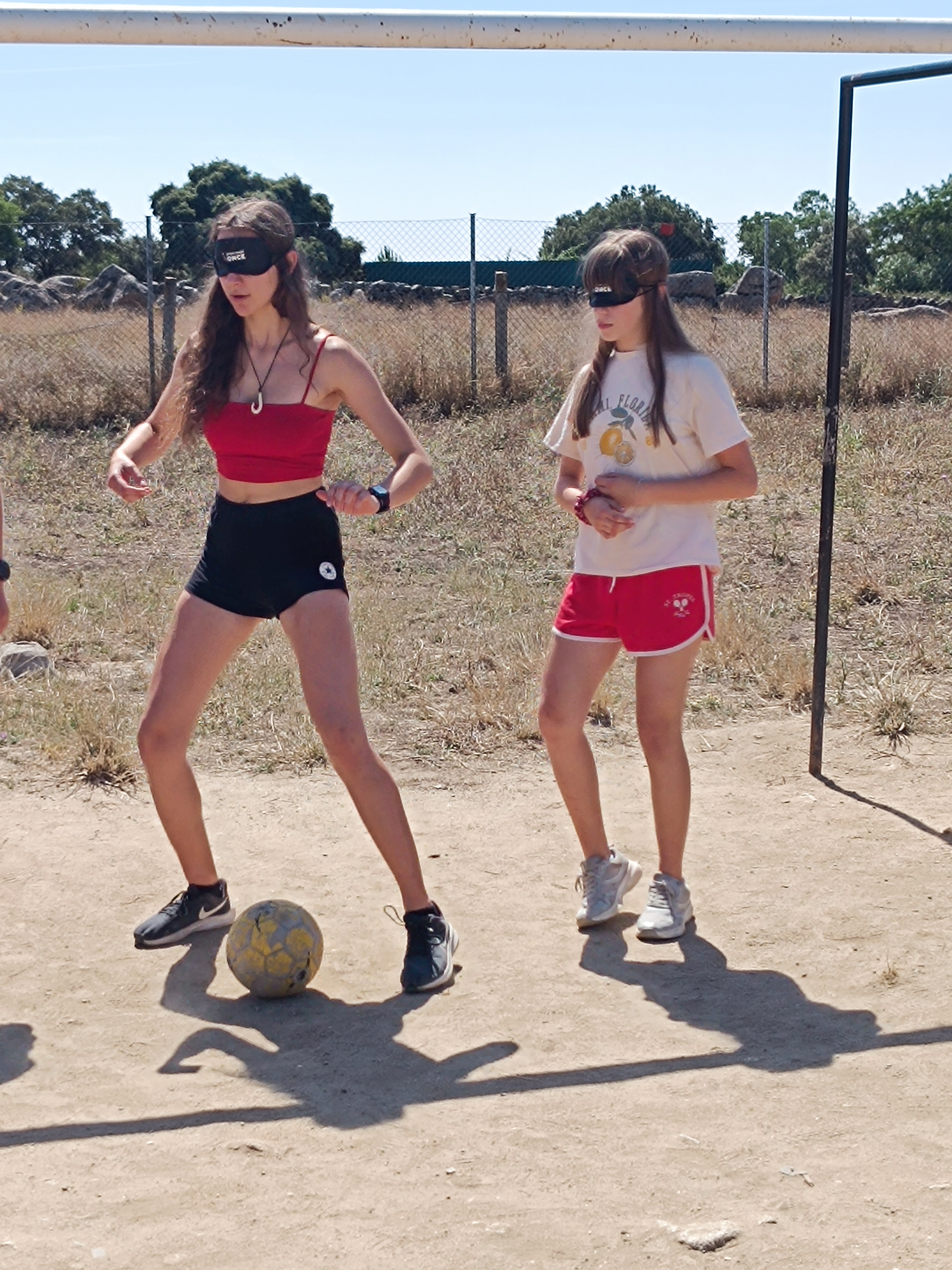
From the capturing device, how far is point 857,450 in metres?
12.5

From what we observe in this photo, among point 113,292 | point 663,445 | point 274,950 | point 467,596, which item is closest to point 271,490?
point 663,445

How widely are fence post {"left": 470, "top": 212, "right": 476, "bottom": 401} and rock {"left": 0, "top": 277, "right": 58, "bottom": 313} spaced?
10097 mm

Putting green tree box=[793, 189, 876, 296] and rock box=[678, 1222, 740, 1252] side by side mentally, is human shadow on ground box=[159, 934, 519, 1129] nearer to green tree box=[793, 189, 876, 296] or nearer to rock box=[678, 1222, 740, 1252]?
rock box=[678, 1222, 740, 1252]

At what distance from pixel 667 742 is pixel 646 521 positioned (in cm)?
66

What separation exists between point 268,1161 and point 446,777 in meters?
2.77

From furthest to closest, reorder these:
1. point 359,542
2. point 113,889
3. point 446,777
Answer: point 359,542
point 446,777
point 113,889

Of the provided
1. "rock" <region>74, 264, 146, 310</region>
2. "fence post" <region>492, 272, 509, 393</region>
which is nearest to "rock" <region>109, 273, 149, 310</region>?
"rock" <region>74, 264, 146, 310</region>

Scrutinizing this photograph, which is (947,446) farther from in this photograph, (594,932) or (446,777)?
(594,932)

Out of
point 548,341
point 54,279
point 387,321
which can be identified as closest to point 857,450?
point 548,341

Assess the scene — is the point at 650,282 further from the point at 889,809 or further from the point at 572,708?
the point at 889,809

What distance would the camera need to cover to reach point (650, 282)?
405cm

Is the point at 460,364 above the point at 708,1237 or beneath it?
above

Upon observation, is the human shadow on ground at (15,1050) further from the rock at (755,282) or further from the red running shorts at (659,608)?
the rock at (755,282)

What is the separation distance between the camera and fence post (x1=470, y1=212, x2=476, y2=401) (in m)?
14.5
